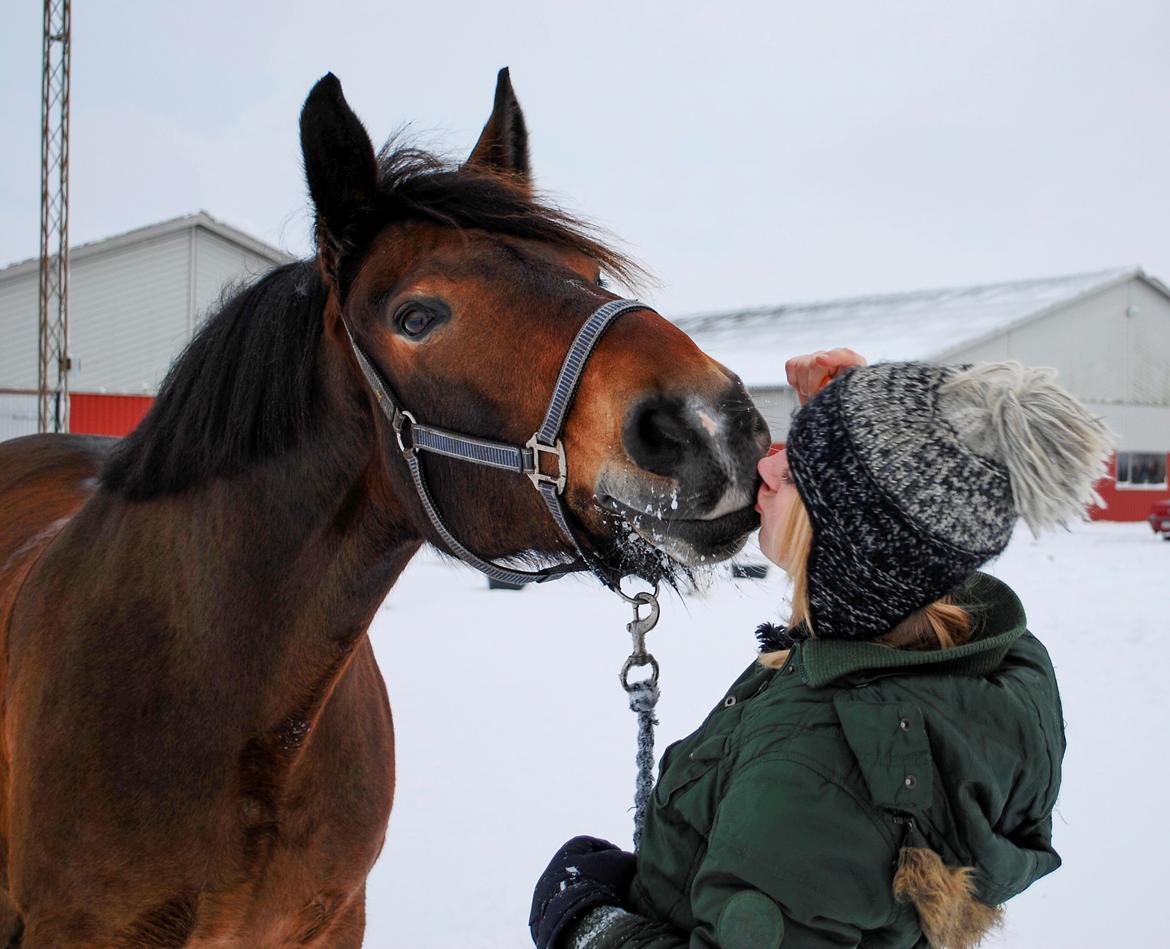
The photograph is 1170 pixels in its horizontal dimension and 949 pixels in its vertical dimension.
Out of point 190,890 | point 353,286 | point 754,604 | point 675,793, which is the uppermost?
point 353,286

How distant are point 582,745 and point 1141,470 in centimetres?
2573

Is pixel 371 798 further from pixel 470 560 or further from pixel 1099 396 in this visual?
pixel 1099 396

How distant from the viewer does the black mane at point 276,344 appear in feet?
6.00

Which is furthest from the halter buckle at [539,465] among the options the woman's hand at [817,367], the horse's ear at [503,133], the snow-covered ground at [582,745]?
the horse's ear at [503,133]

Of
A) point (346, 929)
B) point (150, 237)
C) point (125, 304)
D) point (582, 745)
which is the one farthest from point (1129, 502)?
point (346, 929)

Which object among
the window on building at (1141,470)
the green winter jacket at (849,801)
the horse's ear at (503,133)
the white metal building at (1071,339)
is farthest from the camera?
the window on building at (1141,470)

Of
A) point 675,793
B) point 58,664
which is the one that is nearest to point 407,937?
point 58,664

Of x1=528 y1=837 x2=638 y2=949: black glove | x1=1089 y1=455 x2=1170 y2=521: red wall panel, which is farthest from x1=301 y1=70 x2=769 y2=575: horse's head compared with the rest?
x1=1089 y1=455 x2=1170 y2=521: red wall panel

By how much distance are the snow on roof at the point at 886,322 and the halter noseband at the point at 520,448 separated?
57.6 ft

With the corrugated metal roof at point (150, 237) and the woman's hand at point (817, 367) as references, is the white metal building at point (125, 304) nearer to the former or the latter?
the corrugated metal roof at point (150, 237)

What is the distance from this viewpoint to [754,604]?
33.3 feet

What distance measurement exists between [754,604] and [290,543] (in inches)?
344

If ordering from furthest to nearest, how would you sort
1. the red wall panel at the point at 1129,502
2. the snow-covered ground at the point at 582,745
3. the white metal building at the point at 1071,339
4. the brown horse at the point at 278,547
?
the red wall panel at the point at 1129,502, the white metal building at the point at 1071,339, the snow-covered ground at the point at 582,745, the brown horse at the point at 278,547

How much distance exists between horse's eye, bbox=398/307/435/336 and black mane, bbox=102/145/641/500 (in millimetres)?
200
